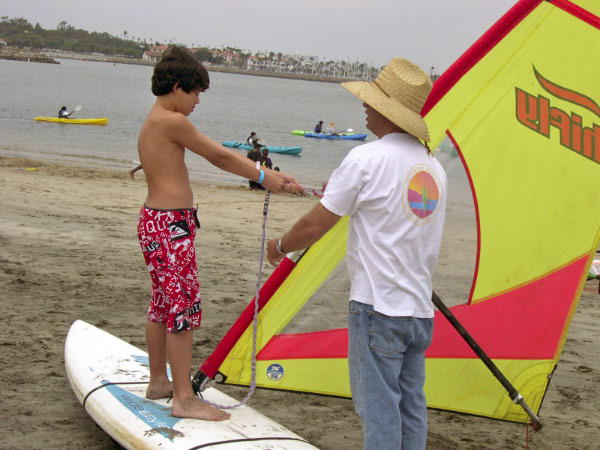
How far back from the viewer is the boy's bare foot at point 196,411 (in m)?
3.47

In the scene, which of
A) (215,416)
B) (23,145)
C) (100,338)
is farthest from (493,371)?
(23,145)

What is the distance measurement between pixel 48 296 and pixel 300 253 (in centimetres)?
319

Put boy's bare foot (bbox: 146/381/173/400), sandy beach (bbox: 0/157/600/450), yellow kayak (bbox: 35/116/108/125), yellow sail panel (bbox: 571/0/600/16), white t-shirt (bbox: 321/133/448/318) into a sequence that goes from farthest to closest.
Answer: yellow kayak (bbox: 35/116/108/125), sandy beach (bbox: 0/157/600/450), boy's bare foot (bbox: 146/381/173/400), yellow sail panel (bbox: 571/0/600/16), white t-shirt (bbox: 321/133/448/318)

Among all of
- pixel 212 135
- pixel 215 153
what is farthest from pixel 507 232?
pixel 212 135

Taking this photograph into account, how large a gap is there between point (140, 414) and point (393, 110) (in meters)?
1.94

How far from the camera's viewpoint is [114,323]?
216 inches

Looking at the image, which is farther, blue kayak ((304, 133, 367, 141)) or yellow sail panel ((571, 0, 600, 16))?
blue kayak ((304, 133, 367, 141))

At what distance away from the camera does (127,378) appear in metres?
4.05

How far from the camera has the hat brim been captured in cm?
269

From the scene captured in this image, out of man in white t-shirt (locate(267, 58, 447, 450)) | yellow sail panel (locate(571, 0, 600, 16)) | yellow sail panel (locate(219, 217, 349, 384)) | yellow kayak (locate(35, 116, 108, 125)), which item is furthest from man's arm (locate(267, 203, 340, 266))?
yellow kayak (locate(35, 116, 108, 125))

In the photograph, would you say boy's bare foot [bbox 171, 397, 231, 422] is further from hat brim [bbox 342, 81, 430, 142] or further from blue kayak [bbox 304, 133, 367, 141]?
blue kayak [bbox 304, 133, 367, 141]

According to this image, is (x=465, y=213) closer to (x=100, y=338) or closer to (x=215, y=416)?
(x=215, y=416)

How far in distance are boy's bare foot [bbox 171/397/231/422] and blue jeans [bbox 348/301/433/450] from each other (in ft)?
3.12

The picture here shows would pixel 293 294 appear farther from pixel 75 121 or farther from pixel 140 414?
pixel 75 121
